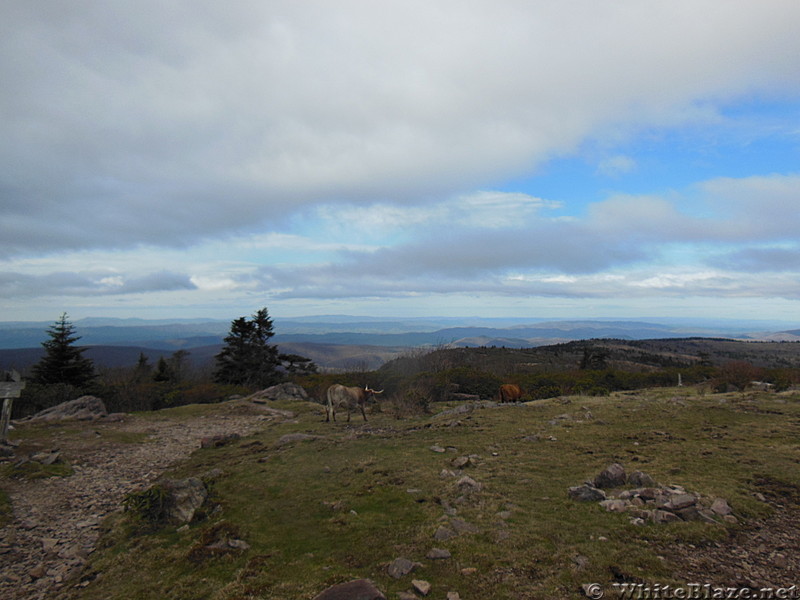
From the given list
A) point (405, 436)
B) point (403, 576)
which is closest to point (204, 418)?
point (405, 436)

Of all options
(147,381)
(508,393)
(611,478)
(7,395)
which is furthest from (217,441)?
(147,381)

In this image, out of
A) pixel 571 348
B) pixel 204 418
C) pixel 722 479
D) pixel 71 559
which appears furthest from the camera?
pixel 571 348

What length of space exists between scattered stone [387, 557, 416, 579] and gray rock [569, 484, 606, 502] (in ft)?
13.5

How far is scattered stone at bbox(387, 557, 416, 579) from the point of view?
5.69 metres

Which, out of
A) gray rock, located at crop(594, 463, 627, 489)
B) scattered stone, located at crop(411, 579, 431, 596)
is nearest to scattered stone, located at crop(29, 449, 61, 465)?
scattered stone, located at crop(411, 579, 431, 596)

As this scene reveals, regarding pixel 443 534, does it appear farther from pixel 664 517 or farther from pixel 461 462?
pixel 461 462

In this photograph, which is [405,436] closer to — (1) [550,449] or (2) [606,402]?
(1) [550,449]

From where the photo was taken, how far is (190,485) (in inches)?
360

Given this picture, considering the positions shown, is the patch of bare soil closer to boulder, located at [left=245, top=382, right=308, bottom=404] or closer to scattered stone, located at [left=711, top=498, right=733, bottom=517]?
scattered stone, located at [left=711, top=498, right=733, bottom=517]

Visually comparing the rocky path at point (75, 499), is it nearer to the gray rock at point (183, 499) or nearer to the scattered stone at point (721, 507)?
the gray rock at point (183, 499)

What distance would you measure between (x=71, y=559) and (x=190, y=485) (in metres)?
2.26

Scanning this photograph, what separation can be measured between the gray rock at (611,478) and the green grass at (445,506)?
2.25 feet

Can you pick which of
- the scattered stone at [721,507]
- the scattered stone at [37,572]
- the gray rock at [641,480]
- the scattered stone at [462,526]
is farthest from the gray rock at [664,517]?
the scattered stone at [37,572]

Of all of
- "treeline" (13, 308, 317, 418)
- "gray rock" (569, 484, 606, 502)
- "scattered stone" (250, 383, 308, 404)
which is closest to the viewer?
"gray rock" (569, 484, 606, 502)
